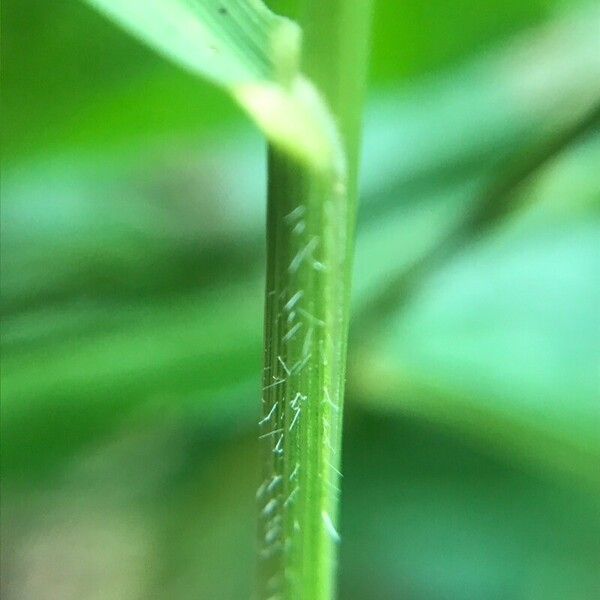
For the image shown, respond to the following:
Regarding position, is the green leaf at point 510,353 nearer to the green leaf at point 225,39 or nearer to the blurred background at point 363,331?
the blurred background at point 363,331

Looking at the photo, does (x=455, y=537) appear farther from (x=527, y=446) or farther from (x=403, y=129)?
(x=403, y=129)

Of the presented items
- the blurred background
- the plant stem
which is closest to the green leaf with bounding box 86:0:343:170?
the plant stem

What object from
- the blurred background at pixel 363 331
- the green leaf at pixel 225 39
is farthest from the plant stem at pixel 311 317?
the blurred background at pixel 363 331

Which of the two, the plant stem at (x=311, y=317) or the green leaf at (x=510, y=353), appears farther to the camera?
the green leaf at (x=510, y=353)

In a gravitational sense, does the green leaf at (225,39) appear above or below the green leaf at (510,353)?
above

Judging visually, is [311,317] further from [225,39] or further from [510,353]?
[510,353]

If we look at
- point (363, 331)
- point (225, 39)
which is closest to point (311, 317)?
point (225, 39)
